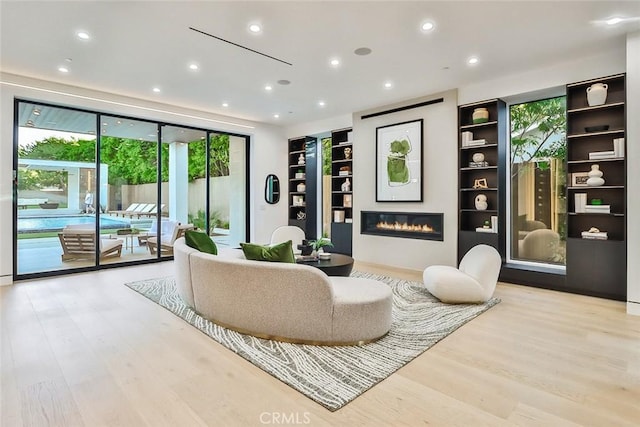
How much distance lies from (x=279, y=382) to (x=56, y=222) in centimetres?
535

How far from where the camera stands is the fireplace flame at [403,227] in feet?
19.8

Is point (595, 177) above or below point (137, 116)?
below

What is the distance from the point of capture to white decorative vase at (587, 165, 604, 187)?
14.1 feet

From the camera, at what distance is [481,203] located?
5.35 m

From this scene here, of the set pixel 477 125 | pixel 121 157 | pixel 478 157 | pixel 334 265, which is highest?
pixel 477 125

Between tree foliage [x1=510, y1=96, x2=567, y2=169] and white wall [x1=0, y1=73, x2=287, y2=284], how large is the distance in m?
5.08

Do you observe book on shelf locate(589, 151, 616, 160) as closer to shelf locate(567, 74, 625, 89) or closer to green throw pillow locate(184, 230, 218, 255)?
shelf locate(567, 74, 625, 89)

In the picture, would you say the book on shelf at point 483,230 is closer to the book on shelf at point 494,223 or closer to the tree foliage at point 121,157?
the book on shelf at point 494,223

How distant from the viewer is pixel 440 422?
1.88 m

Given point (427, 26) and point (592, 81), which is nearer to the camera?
Answer: point (427, 26)

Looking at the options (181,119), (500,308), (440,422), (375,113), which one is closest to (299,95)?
(375,113)

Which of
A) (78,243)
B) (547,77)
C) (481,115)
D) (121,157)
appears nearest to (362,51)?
(481,115)

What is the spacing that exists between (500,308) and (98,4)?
5159mm

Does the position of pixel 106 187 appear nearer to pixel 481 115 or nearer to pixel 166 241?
pixel 166 241
